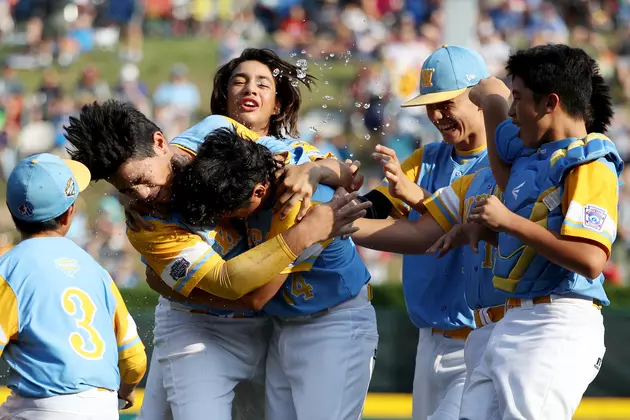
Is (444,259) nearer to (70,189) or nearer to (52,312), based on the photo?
(70,189)

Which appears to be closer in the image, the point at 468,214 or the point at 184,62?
the point at 468,214

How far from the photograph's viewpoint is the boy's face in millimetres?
4117

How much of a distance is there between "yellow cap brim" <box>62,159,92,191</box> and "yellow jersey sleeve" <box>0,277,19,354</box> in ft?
1.72

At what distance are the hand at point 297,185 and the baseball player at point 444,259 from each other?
822mm

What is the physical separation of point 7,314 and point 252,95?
190 centimetres

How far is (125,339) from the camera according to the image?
14.4 ft

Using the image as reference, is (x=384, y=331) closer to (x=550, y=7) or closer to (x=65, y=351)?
(x=65, y=351)

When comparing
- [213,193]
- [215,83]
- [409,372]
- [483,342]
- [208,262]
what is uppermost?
[215,83]

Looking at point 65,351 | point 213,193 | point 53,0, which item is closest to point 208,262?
point 213,193

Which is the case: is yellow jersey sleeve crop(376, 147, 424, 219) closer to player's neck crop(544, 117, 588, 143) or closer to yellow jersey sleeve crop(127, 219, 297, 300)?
yellow jersey sleeve crop(127, 219, 297, 300)

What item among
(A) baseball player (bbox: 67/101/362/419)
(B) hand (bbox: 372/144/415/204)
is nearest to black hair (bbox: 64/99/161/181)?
(A) baseball player (bbox: 67/101/362/419)

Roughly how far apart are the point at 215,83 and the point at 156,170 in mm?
1276

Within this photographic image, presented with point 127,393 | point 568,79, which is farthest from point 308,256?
point 568,79

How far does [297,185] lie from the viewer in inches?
174
